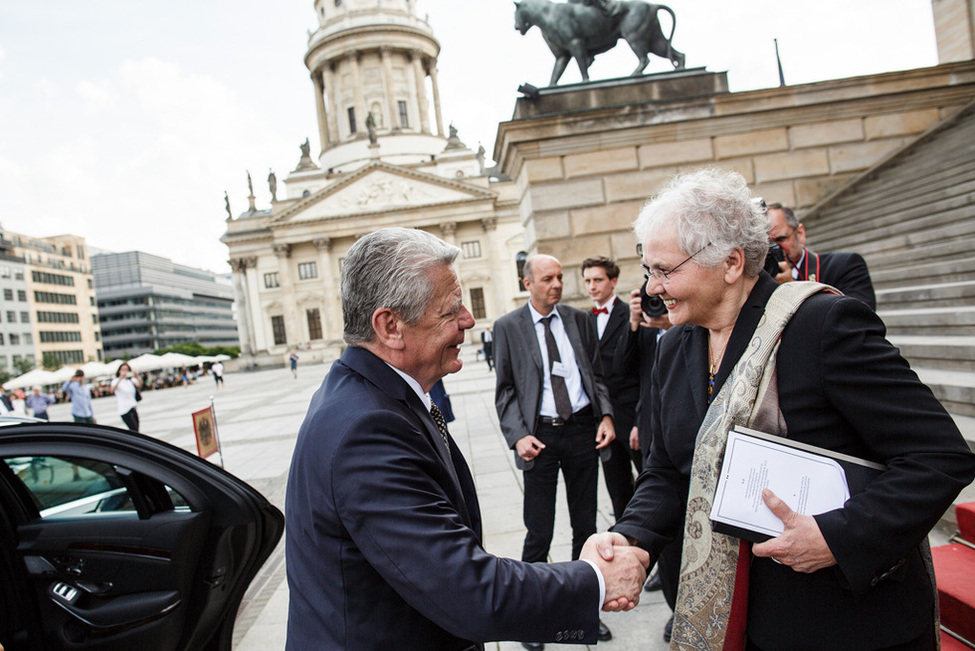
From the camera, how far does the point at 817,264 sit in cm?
379

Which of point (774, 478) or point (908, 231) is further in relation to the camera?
point (908, 231)

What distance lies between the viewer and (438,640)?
152cm

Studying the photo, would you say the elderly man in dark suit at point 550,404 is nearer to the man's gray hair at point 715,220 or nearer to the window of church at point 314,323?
the man's gray hair at point 715,220

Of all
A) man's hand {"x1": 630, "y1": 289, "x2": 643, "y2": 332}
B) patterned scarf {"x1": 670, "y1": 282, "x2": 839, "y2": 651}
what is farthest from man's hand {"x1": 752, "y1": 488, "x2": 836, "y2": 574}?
man's hand {"x1": 630, "y1": 289, "x2": 643, "y2": 332}

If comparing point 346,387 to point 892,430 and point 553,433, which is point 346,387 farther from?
point 553,433

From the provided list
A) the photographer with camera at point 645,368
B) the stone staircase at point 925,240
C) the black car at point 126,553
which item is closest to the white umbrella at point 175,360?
the stone staircase at point 925,240

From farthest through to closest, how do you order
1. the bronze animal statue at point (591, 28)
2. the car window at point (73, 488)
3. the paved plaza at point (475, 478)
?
the bronze animal statue at point (591, 28), the paved plaza at point (475, 478), the car window at point (73, 488)

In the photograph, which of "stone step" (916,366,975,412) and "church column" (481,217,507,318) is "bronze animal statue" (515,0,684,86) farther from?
"church column" (481,217,507,318)

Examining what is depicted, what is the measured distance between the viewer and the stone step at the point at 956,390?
173 inches

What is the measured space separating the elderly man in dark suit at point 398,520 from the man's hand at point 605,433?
6.64 ft

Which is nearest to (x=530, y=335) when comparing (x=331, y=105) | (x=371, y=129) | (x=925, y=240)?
(x=925, y=240)

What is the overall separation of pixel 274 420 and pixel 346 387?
45.7 feet

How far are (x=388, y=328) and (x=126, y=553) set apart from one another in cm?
186

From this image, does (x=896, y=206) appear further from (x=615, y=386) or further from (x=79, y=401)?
(x=79, y=401)
